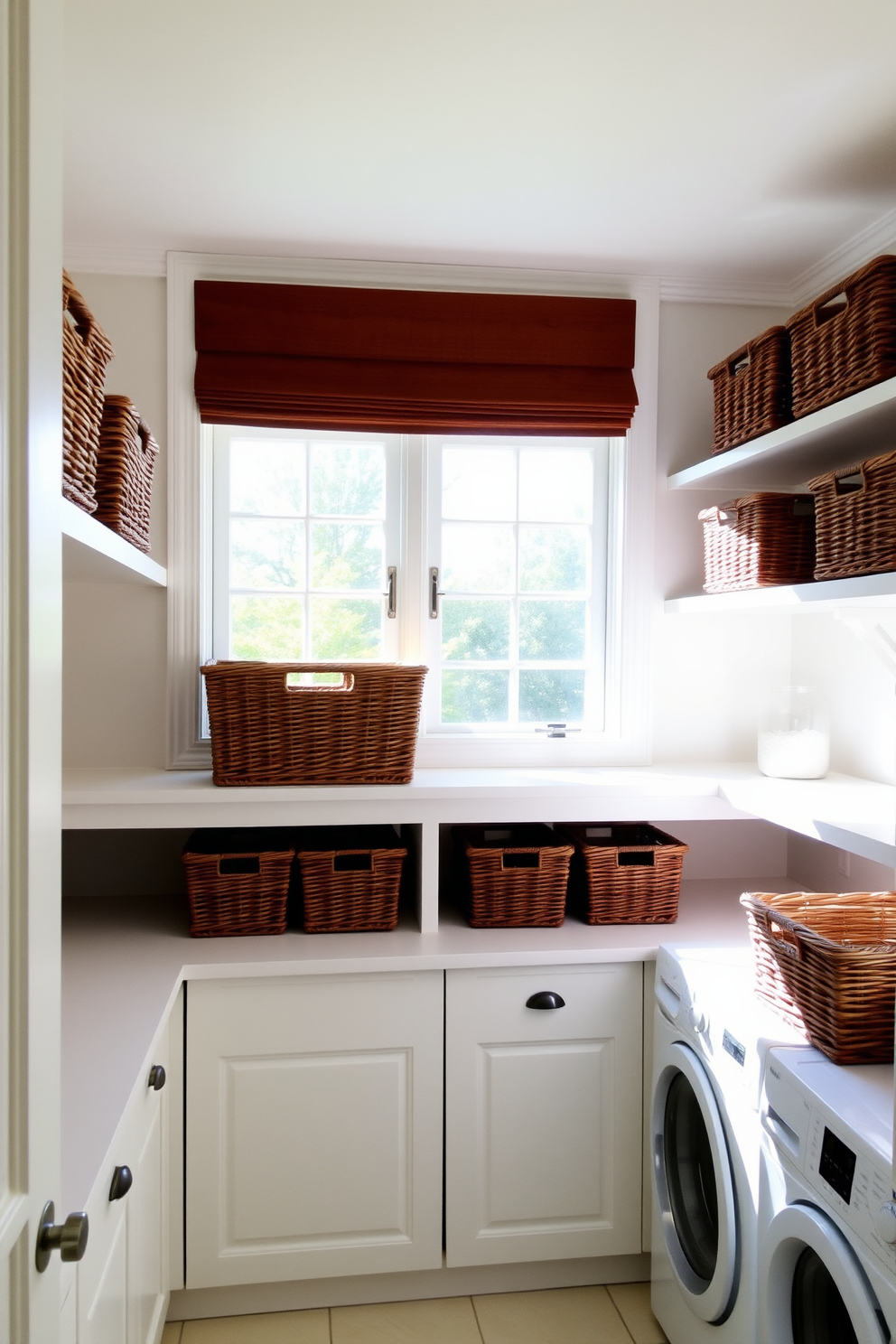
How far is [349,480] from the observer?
2.72 m

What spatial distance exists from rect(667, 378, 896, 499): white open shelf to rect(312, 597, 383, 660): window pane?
3.01 feet

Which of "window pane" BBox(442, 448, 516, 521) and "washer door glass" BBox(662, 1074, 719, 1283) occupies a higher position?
"window pane" BBox(442, 448, 516, 521)

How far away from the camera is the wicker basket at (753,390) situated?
85.3 inches

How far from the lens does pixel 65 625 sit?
2.53m

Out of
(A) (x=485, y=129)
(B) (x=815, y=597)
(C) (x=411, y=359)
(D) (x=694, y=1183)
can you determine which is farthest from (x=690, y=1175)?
(A) (x=485, y=129)

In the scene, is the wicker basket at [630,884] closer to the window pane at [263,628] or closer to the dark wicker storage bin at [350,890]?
the dark wicker storage bin at [350,890]

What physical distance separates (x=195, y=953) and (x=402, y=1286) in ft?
2.98

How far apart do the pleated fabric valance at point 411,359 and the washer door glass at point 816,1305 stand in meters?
1.97

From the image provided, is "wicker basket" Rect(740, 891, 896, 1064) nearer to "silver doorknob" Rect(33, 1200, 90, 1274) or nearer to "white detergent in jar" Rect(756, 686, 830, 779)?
"white detergent in jar" Rect(756, 686, 830, 779)

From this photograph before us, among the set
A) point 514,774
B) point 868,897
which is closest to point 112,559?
point 514,774

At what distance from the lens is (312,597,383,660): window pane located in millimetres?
2717

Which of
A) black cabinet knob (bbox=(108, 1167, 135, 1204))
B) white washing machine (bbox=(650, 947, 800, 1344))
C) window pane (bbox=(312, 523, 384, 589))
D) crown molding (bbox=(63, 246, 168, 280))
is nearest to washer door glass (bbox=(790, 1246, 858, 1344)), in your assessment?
white washing machine (bbox=(650, 947, 800, 1344))

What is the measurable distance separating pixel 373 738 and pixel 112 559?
2.55 ft

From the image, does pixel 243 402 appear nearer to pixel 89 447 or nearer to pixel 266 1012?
pixel 89 447
